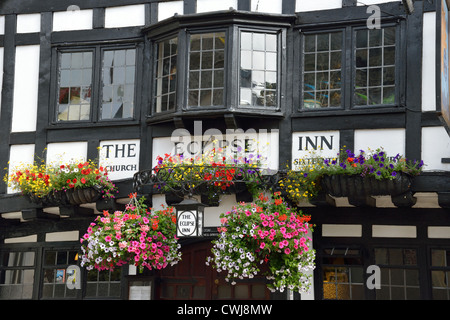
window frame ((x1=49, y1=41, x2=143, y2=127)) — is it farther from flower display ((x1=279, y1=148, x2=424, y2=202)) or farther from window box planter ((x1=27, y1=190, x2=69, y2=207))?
flower display ((x1=279, y1=148, x2=424, y2=202))

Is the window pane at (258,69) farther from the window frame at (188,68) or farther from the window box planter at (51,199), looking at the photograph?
the window box planter at (51,199)

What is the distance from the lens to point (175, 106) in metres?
13.1

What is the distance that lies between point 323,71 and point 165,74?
2.77 m

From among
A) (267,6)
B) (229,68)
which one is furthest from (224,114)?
(267,6)

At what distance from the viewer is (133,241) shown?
12.0 metres

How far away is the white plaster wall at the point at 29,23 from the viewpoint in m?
14.5

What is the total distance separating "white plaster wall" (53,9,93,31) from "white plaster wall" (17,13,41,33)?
0.36 m

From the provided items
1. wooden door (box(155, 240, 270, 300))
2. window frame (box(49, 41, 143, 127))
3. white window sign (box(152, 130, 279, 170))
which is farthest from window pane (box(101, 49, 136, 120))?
wooden door (box(155, 240, 270, 300))

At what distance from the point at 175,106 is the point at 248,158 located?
1556 mm

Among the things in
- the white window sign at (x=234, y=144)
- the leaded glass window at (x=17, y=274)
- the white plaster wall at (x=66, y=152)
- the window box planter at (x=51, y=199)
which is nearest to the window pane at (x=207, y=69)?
the white window sign at (x=234, y=144)

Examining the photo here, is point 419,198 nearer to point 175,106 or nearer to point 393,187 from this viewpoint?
point 393,187

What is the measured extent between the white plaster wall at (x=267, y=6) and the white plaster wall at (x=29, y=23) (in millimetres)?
4149

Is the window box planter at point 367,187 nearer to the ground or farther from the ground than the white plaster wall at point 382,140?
nearer to the ground
